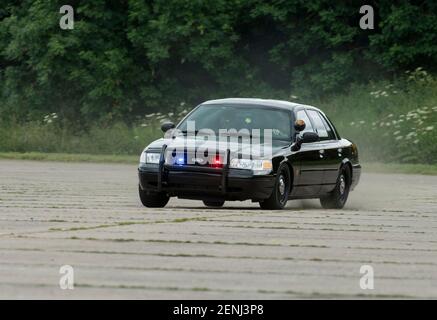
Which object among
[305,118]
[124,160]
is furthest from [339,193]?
[124,160]

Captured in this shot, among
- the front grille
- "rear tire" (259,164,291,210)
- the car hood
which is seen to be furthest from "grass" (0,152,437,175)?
the front grille

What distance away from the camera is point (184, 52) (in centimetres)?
4912

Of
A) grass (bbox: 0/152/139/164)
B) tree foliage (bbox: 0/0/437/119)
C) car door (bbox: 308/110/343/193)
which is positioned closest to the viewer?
car door (bbox: 308/110/343/193)

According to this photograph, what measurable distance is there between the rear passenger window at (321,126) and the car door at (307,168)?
0.39 m

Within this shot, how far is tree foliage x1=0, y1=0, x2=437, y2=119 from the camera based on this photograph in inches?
1886

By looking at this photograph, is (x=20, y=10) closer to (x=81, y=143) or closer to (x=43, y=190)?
(x=81, y=143)

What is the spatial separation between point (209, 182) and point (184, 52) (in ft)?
99.0

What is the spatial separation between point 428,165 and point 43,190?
16179 mm

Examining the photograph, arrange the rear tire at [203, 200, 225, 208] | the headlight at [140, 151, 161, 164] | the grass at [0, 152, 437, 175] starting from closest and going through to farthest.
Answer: the headlight at [140, 151, 161, 164], the rear tire at [203, 200, 225, 208], the grass at [0, 152, 437, 175]

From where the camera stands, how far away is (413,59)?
4628 cm

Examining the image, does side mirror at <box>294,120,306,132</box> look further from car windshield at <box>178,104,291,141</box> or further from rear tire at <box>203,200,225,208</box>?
rear tire at <box>203,200,225,208</box>

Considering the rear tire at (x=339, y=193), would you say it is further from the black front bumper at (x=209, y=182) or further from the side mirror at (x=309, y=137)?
the black front bumper at (x=209, y=182)
